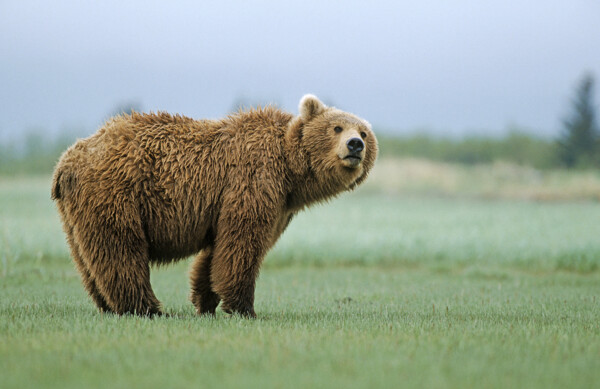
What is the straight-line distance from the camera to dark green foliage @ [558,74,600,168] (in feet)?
143

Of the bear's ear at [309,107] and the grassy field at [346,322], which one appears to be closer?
the grassy field at [346,322]

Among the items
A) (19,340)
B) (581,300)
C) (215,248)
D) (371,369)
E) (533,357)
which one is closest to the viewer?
(371,369)

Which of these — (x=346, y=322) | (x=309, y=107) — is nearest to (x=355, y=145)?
(x=309, y=107)

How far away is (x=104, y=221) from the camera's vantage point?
6.91m

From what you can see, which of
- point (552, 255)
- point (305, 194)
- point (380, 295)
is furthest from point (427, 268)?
point (305, 194)

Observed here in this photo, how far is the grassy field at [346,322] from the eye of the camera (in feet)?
14.3

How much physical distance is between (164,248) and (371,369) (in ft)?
11.5

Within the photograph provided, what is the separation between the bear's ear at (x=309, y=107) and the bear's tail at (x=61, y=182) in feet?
8.59

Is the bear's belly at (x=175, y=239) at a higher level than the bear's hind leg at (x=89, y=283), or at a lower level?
higher

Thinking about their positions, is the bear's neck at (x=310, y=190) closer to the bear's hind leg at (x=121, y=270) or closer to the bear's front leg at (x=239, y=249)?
the bear's front leg at (x=239, y=249)

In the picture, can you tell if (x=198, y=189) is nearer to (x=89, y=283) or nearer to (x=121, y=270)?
(x=121, y=270)

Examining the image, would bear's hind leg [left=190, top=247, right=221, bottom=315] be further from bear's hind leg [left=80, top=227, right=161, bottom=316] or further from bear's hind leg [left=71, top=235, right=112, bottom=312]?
bear's hind leg [left=71, top=235, right=112, bottom=312]

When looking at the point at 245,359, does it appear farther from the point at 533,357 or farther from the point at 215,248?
the point at 215,248

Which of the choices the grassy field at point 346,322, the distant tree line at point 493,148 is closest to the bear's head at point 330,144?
the grassy field at point 346,322
